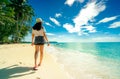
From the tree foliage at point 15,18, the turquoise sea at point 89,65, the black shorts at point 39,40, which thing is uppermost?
the tree foliage at point 15,18

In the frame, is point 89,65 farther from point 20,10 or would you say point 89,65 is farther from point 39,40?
point 20,10

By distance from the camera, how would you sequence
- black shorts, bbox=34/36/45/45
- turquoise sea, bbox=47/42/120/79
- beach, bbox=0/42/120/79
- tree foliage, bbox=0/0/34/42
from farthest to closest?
1. tree foliage, bbox=0/0/34/42
2. turquoise sea, bbox=47/42/120/79
3. black shorts, bbox=34/36/45/45
4. beach, bbox=0/42/120/79

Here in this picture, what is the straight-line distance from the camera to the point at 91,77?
613 centimetres

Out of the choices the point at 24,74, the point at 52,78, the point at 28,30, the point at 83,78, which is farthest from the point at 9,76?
the point at 28,30

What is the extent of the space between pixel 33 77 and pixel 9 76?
2.43ft

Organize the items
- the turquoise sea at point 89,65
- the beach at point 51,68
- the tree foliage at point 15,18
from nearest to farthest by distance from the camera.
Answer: the beach at point 51,68 < the turquoise sea at point 89,65 < the tree foliage at point 15,18

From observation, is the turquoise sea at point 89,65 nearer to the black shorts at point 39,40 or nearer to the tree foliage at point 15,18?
the black shorts at point 39,40

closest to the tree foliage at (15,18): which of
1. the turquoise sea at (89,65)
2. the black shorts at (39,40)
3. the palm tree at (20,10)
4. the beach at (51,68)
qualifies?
the palm tree at (20,10)

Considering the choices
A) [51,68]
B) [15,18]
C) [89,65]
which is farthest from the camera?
[15,18]

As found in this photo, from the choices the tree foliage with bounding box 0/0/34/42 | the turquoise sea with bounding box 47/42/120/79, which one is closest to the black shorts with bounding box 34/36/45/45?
the turquoise sea with bounding box 47/42/120/79

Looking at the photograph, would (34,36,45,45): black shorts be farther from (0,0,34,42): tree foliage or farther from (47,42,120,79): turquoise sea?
(0,0,34,42): tree foliage

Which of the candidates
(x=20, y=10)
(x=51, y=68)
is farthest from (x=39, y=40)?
(x=20, y=10)

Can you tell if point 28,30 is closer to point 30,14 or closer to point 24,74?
point 30,14

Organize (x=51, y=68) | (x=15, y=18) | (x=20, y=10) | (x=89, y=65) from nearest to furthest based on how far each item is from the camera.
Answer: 1. (x=51, y=68)
2. (x=89, y=65)
3. (x=20, y=10)
4. (x=15, y=18)
